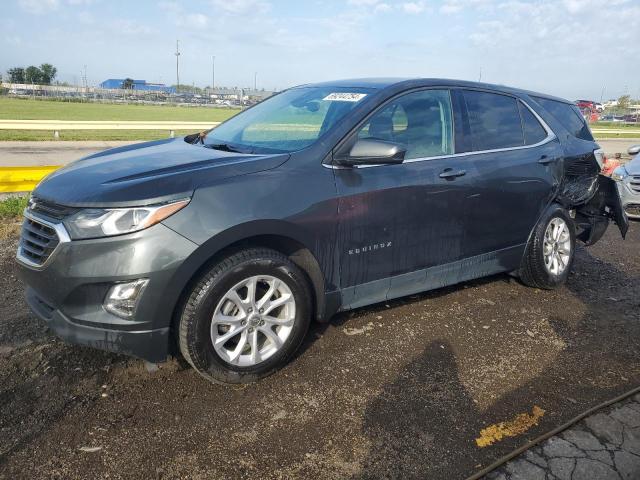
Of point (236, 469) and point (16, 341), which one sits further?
point (16, 341)

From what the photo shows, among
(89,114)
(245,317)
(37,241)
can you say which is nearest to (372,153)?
(245,317)

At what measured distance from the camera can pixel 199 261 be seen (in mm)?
2770

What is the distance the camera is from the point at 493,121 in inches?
170

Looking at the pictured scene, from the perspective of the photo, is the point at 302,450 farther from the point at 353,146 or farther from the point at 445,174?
the point at 445,174

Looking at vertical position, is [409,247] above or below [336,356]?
above

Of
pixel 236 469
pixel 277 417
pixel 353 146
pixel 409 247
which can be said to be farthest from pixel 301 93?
pixel 236 469

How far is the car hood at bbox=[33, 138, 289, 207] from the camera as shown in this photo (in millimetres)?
2726

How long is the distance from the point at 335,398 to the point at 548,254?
277 cm

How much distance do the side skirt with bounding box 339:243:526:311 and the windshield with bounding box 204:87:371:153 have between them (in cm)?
106

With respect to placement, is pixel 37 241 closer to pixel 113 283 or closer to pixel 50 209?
pixel 50 209

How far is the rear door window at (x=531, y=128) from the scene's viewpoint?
459 cm

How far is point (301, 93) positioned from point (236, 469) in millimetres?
2935

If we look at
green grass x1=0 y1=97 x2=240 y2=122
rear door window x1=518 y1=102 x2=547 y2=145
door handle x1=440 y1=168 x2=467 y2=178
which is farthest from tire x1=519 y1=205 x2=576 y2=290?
green grass x1=0 y1=97 x2=240 y2=122

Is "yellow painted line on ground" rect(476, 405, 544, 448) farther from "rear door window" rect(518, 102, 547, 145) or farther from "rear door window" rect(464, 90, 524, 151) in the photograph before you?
"rear door window" rect(518, 102, 547, 145)
